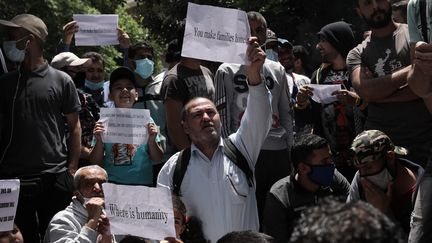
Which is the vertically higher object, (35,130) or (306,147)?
(306,147)

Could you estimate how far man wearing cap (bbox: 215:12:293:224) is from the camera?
7.05m

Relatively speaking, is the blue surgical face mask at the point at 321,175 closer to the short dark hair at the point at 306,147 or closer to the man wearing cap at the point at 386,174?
the short dark hair at the point at 306,147

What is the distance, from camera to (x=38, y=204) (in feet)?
23.5

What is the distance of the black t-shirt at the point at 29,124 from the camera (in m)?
7.04

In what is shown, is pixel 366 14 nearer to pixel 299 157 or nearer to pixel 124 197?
pixel 299 157

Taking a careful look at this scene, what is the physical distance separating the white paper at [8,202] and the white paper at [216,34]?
144 centimetres

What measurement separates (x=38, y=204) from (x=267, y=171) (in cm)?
183

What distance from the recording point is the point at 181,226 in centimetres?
572

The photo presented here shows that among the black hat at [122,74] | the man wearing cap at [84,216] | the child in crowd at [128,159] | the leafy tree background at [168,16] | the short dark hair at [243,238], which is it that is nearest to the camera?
the short dark hair at [243,238]

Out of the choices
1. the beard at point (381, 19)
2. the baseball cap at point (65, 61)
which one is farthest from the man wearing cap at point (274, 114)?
the baseball cap at point (65, 61)

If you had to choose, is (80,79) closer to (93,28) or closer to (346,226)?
(93,28)

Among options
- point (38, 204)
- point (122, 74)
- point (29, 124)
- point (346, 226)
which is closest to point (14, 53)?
point (29, 124)

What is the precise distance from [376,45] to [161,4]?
11640mm

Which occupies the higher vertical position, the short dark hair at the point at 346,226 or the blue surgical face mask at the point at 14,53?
the short dark hair at the point at 346,226
